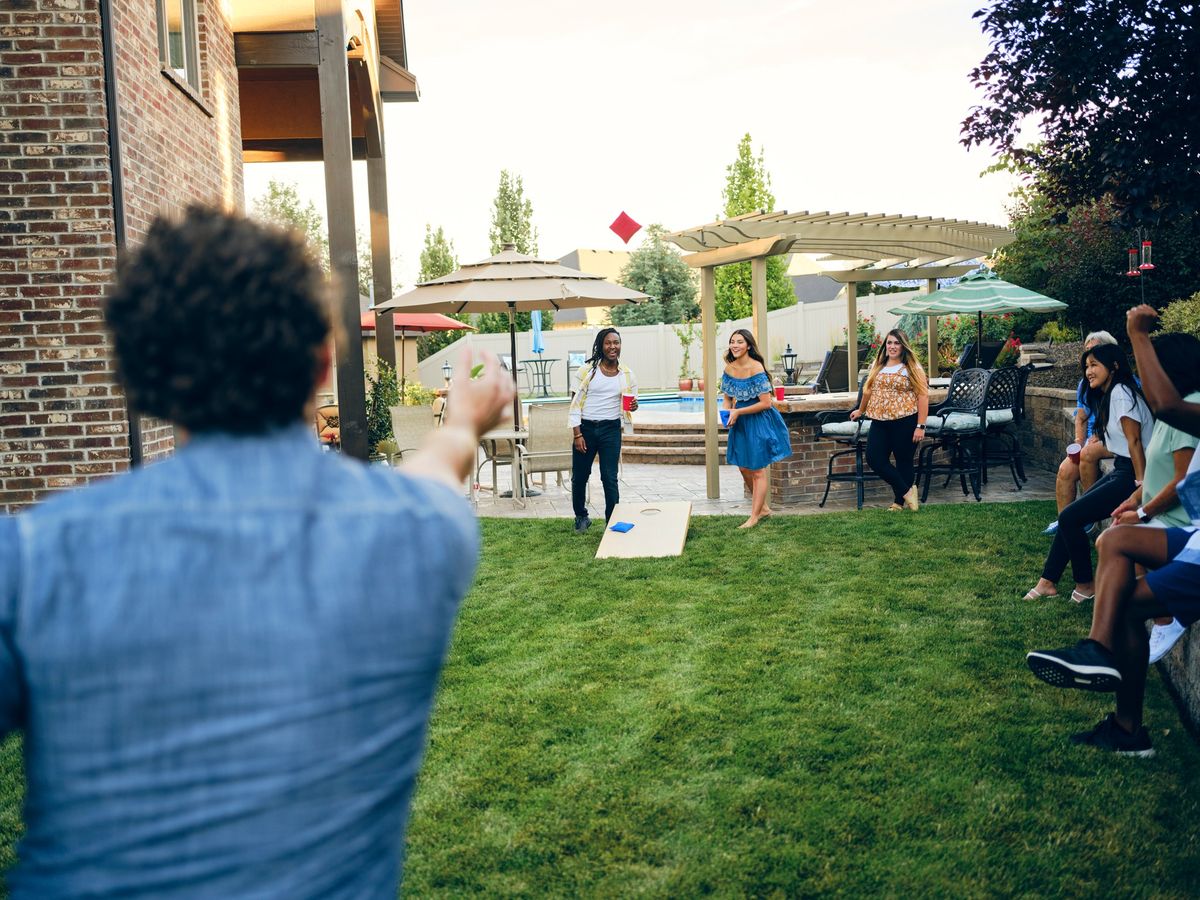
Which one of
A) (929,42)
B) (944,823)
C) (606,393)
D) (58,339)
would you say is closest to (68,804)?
(944,823)

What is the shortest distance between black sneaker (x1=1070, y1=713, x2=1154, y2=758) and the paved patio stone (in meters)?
5.47

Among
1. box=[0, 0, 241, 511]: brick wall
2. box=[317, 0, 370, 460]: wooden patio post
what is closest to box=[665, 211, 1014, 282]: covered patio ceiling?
box=[317, 0, 370, 460]: wooden patio post

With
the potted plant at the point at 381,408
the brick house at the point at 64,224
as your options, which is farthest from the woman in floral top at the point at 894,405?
the potted plant at the point at 381,408

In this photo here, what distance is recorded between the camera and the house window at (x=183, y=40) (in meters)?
8.23

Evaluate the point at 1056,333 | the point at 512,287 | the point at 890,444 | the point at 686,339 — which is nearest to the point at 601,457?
the point at 512,287

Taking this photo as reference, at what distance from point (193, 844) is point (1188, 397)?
14.4 ft

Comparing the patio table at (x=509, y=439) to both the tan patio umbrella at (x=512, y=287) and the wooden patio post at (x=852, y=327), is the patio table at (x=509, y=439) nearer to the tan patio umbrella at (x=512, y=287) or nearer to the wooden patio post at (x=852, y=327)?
the tan patio umbrella at (x=512, y=287)

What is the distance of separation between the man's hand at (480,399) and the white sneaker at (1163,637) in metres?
3.48

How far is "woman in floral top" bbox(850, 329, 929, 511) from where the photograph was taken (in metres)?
8.98

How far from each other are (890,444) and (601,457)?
8.71 feet

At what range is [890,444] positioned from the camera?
9.15 metres

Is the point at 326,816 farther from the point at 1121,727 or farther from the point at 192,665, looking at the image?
the point at 1121,727

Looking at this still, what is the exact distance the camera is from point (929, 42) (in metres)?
10.2

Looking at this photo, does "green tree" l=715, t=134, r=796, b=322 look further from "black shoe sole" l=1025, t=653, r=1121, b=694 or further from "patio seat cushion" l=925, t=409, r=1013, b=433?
"black shoe sole" l=1025, t=653, r=1121, b=694
